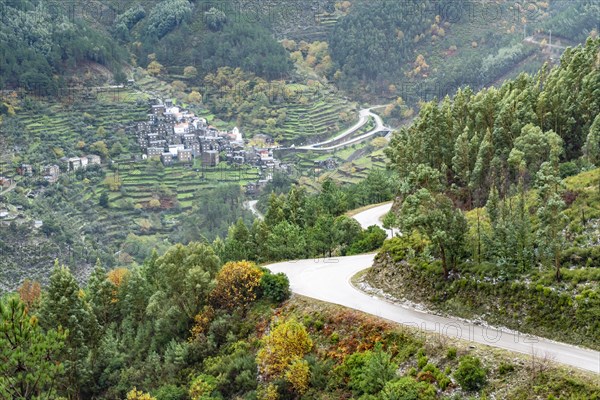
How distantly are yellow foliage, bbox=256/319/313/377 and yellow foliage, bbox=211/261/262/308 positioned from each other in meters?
5.30

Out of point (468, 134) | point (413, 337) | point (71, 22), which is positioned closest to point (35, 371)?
point (413, 337)

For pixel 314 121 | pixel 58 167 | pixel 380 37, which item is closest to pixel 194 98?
pixel 314 121

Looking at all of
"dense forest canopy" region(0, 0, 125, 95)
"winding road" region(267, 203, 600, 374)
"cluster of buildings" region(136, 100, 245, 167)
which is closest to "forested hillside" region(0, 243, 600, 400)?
"winding road" region(267, 203, 600, 374)

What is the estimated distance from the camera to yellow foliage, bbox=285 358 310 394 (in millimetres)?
26953

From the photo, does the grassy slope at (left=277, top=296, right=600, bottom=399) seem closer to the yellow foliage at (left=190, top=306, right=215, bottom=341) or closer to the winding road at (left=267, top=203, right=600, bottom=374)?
the winding road at (left=267, top=203, right=600, bottom=374)

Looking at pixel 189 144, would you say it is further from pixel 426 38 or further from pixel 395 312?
pixel 395 312

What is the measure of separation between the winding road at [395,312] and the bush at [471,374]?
1.51 meters

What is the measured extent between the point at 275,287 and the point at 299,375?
22.0ft

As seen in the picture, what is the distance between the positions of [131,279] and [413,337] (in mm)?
16517

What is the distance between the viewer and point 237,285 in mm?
34062

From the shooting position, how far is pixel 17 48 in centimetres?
11288

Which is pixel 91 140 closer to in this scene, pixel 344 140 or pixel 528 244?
pixel 344 140

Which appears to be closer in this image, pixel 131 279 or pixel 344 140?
pixel 131 279

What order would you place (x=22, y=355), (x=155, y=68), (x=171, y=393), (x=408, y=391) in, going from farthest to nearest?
(x=155, y=68)
(x=171, y=393)
(x=408, y=391)
(x=22, y=355)
